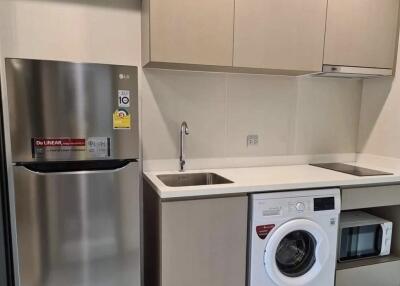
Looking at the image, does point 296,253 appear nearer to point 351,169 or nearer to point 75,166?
point 351,169

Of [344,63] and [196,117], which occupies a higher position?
[344,63]

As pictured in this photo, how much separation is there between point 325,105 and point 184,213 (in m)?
1.60

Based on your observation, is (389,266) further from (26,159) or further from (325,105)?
(26,159)

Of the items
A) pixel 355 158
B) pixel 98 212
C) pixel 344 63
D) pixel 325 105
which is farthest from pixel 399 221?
pixel 98 212

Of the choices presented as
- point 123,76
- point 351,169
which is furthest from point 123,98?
point 351,169

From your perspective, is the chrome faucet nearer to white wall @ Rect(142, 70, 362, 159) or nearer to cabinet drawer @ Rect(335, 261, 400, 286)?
white wall @ Rect(142, 70, 362, 159)

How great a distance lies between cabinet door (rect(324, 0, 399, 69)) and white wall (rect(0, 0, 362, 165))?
0.36 meters

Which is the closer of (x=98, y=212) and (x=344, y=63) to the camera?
(x=98, y=212)

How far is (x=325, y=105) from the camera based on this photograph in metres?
2.51

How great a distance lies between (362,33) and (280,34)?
2.17 feet

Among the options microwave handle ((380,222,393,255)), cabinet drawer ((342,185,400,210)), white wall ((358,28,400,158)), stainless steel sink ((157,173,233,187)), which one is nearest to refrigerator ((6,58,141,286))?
stainless steel sink ((157,173,233,187))

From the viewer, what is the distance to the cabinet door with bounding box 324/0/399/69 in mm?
2068

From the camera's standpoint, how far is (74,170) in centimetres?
147

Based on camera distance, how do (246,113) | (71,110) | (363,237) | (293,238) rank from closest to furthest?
(71,110) < (293,238) < (363,237) < (246,113)
